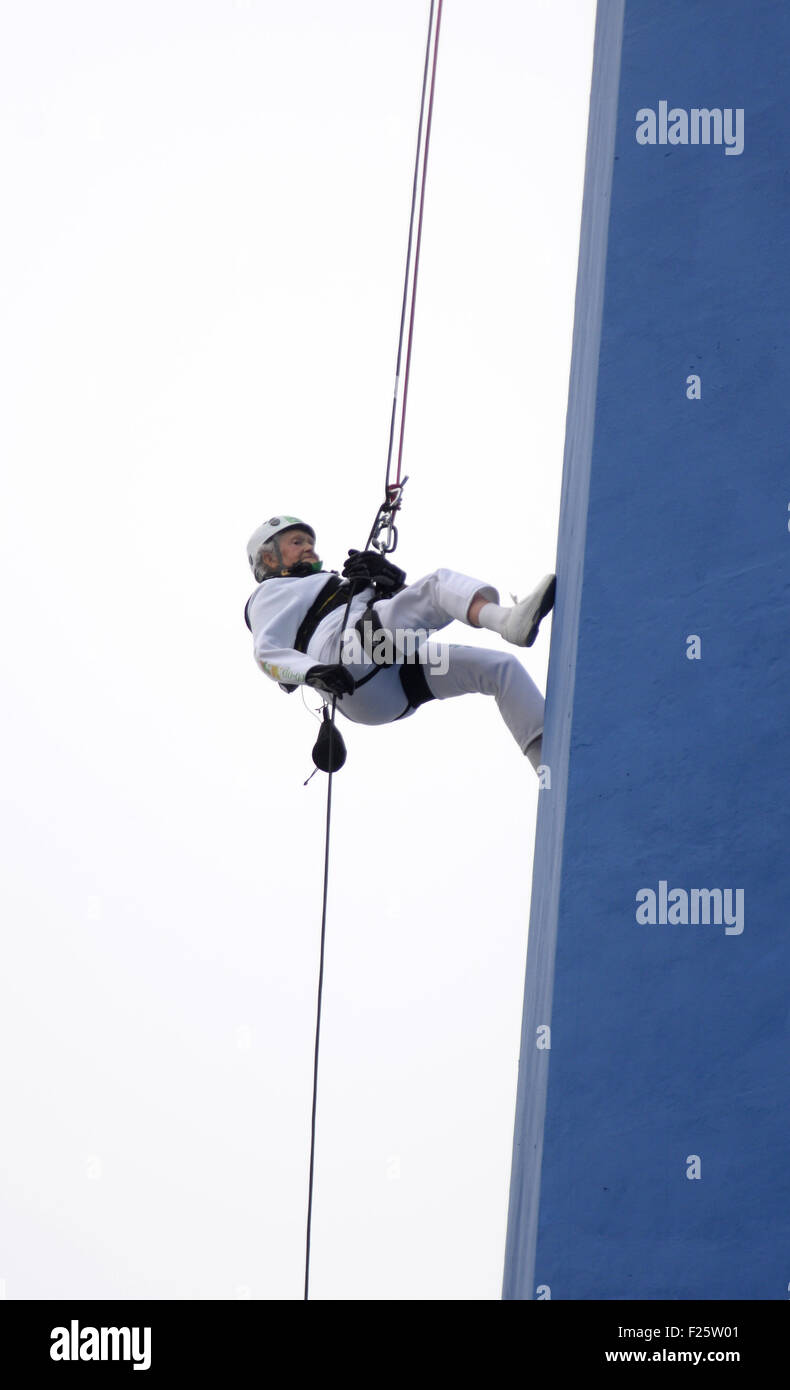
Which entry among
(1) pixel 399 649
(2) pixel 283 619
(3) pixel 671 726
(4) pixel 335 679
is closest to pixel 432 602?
(1) pixel 399 649

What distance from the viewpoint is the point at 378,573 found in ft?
18.0

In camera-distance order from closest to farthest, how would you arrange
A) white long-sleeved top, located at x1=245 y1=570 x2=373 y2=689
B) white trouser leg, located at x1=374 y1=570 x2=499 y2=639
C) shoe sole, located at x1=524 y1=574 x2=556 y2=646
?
shoe sole, located at x1=524 y1=574 x2=556 y2=646 → white trouser leg, located at x1=374 y1=570 x2=499 y2=639 → white long-sleeved top, located at x1=245 y1=570 x2=373 y2=689

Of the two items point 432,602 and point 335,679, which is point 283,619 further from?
point 432,602

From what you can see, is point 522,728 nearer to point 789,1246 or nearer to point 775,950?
point 775,950

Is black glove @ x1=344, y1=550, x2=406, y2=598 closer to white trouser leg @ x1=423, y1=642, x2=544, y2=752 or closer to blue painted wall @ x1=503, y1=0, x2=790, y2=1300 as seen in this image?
white trouser leg @ x1=423, y1=642, x2=544, y2=752

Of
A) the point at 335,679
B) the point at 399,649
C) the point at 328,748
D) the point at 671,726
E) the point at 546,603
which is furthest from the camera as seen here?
the point at 328,748

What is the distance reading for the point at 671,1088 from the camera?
3.88 metres

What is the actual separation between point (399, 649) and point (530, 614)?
86cm

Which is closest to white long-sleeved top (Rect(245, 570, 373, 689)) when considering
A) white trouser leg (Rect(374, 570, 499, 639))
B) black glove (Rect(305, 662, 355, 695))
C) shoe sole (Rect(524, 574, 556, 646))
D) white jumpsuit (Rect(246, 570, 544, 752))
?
white jumpsuit (Rect(246, 570, 544, 752))

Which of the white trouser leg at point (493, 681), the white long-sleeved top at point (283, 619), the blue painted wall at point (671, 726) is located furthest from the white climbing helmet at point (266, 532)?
the blue painted wall at point (671, 726)

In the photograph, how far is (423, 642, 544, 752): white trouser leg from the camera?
5387 mm

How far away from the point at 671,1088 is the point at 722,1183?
245 mm
